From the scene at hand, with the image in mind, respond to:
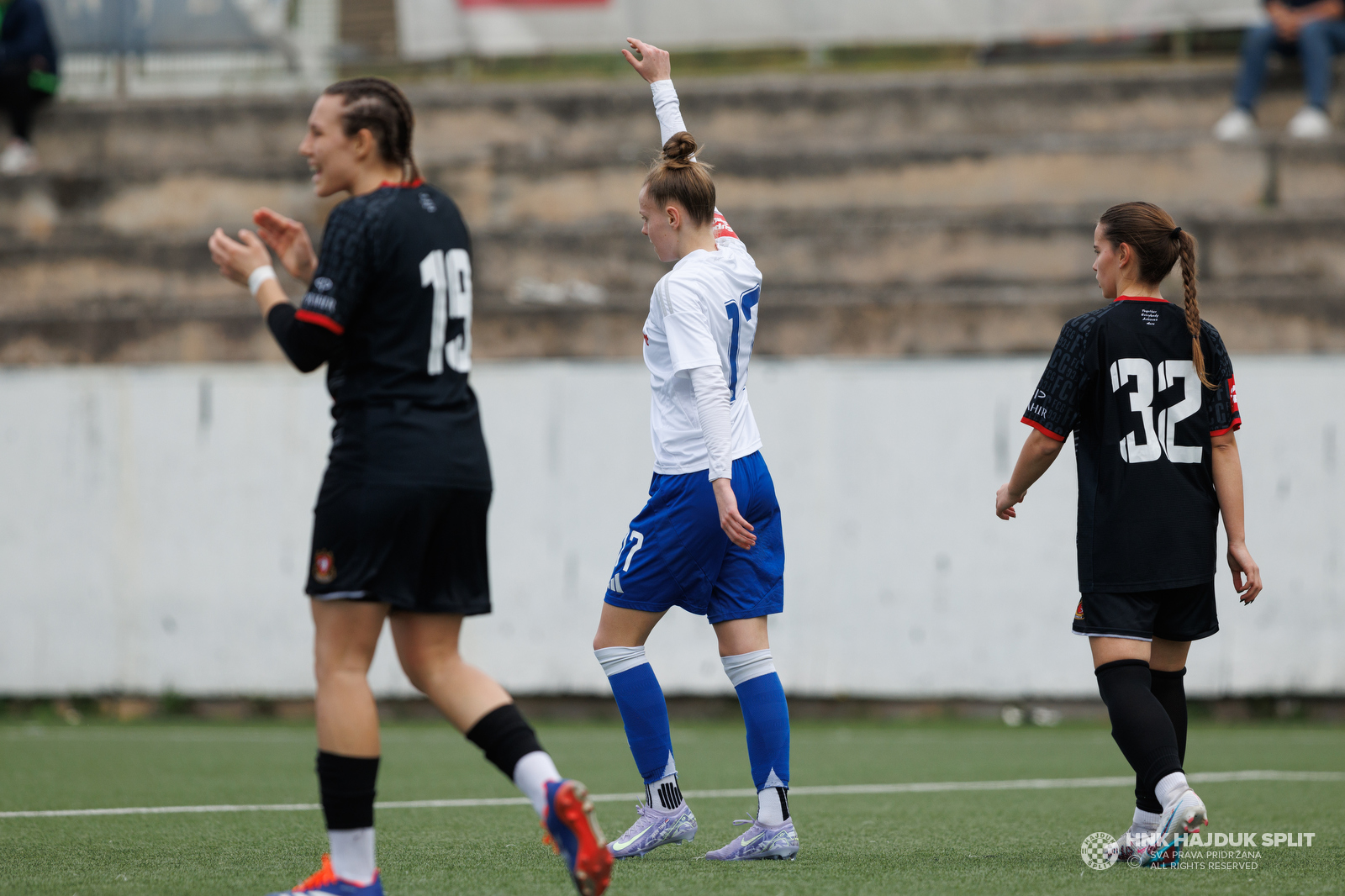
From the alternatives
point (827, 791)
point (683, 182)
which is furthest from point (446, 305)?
point (827, 791)

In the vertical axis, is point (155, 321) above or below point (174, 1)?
below

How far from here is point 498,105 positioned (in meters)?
12.5

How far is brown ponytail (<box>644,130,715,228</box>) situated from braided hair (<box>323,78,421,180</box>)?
1.01 metres

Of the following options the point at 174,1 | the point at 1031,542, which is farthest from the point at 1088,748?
the point at 174,1

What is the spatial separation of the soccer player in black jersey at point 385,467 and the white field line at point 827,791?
218 centimetres

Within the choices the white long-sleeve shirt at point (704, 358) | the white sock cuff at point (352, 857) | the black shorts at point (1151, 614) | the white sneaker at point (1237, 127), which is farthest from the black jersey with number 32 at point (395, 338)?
the white sneaker at point (1237, 127)

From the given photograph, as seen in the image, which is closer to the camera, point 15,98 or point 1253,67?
point 1253,67

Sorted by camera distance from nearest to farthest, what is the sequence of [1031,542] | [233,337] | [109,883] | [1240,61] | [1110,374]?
[109,883] < [1110,374] < [1031,542] < [233,337] < [1240,61]

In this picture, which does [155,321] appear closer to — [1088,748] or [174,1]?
[174,1]

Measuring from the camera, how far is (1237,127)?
1130cm

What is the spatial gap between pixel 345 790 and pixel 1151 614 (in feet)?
7.35

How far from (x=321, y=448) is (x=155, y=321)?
1.64 metres

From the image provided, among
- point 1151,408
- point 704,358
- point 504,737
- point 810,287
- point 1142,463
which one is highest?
point 810,287

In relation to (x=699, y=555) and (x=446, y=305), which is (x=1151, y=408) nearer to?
(x=699, y=555)
